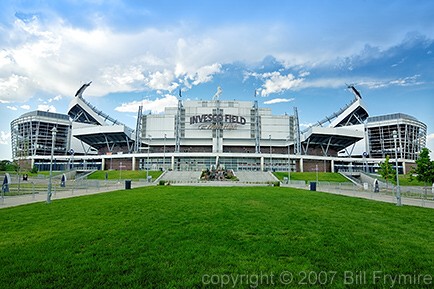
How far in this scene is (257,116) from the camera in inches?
3573

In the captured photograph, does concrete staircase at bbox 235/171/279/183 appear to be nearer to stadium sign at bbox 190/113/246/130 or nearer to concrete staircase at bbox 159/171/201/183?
concrete staircase at bbox 159/171/201/183


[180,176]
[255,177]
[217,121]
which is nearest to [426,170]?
[255,177]

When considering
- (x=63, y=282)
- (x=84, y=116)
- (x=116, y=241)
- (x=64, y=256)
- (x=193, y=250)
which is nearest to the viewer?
(x=63, y=282)

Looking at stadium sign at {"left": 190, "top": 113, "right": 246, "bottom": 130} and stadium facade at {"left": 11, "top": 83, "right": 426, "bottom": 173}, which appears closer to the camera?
stadium facade at {"left": 11, "top": 83, "right": 426, "bottom": 173}

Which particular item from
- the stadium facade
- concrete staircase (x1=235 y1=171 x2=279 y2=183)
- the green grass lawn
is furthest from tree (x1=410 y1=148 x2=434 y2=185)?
the stadium facade

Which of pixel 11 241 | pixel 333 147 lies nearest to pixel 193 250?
pixel 11 241

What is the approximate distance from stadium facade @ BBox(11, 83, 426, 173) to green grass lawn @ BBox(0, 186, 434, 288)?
65853mm

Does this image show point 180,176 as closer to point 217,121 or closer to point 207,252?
point 217,121

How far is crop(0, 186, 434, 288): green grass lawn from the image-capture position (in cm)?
496

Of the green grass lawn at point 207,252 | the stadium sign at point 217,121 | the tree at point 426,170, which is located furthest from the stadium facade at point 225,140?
the green grass lawn at point 207,252

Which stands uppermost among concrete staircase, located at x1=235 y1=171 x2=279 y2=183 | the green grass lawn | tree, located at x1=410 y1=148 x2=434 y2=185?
tree, located at x1=410 y1=148 x2=434 y2=185

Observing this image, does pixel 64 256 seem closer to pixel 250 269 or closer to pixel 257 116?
pixel 250 269

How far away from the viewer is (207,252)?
647 cm

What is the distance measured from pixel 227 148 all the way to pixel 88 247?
84.3 metres
